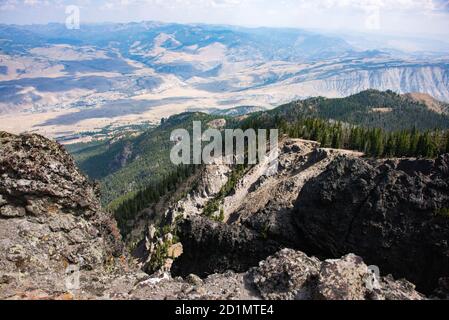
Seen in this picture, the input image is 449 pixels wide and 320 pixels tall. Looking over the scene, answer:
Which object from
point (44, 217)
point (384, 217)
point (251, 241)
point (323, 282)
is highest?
point (44, 217)

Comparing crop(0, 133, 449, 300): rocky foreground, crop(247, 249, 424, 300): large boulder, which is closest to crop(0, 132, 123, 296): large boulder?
crop(0, 133, 449, 300): rocky foreground

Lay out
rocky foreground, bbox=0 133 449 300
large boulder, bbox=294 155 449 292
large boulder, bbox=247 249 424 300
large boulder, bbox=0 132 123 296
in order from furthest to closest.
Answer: large boulder, bbox=294 155 449 292
large boulder, bbox=0 132 123 296
rocky foreground, bbox=0 133 449 300
large boulder, bbox=247 249 424 300

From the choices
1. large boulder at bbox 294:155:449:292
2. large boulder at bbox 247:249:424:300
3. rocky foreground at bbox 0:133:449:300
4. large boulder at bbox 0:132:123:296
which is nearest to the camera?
large boulder at bbox 247:249:424:300

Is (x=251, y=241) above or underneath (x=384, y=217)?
underneath

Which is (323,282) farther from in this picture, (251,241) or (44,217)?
(251,241)

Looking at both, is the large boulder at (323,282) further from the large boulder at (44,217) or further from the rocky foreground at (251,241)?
the large boulder at (44,217)

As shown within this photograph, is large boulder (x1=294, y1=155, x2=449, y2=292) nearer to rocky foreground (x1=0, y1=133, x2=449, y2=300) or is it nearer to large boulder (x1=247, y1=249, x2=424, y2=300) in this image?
rocky foreground (x1=0, y1=133, x2=449, y2=300)

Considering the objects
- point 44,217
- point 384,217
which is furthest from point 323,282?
point 44,217
